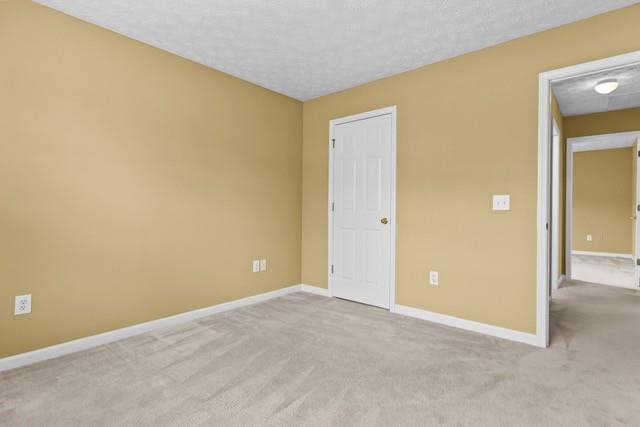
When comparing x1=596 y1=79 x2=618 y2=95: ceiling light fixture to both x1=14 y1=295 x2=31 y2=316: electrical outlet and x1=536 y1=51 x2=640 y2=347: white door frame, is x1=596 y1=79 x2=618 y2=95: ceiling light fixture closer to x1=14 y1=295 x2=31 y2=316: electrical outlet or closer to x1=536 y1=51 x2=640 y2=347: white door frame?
x1=536 y1=51 x2=640 y2=347: white door frame

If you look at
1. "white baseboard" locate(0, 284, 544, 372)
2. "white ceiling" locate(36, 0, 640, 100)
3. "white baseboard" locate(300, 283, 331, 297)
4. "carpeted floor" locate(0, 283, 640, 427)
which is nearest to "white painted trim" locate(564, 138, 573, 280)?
"carpeted floor" locate(0, 283, 640, 427)

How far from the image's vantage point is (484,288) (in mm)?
2896

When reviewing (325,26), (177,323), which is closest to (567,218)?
(325,26)

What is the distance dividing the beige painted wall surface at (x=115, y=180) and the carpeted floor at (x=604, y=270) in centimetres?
522

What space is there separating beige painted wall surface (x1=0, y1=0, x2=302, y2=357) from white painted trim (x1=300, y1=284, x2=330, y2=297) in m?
0.65

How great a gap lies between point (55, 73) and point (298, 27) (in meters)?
1.83

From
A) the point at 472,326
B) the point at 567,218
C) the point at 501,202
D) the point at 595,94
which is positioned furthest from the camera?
the point at 567,218

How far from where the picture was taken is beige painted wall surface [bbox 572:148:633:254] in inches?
286

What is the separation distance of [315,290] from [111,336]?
227 cm

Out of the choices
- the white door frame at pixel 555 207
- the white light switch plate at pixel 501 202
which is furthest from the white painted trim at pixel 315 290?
the white door frame at pixel 555 207

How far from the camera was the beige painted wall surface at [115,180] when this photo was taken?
87.9 inches

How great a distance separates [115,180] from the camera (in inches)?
105

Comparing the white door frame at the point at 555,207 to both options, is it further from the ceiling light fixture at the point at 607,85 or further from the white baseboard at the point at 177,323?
the white baseboard at the point at 177,323

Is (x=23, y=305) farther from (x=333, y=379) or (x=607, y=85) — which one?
(x=607, y=85)
